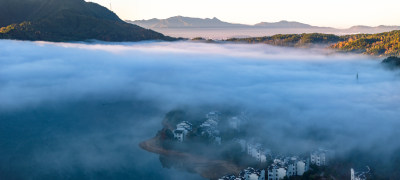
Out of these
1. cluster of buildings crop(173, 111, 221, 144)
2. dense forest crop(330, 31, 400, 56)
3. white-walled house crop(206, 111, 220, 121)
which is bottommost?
cluster of buildings crop(173, 111, 221, 144)

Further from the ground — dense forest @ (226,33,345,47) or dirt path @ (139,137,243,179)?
dense forest @ (226,33,345,47)

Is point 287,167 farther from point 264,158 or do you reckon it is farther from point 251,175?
point 251,175

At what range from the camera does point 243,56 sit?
141 metres

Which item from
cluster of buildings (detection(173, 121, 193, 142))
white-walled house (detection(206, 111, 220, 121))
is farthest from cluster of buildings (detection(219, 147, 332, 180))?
white-walled house (detection(206, 111, 220, 121))

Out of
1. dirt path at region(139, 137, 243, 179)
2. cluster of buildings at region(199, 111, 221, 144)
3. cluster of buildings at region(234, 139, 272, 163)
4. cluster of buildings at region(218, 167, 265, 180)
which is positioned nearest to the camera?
cluster of buildings at region(218, 167, 265, 180)

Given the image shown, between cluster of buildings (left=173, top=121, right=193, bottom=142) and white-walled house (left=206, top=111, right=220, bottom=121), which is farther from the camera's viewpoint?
white-walled house (left=206, top=111, right=220, bottom=121)

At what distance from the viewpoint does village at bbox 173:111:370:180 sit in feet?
148

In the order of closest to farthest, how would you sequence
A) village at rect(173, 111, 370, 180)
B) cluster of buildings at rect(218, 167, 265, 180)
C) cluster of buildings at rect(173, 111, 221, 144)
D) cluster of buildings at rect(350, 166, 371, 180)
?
cluster of buildings at rect(350, 166, 371, 180) → cluster of buildings at rect(218, 167, 265, 180) → village at rect(173, 111, 370, 180) → cluster of buildings at rect(173, 111, 221, 144)

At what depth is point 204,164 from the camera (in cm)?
5409

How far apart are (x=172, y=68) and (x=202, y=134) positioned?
189 ft

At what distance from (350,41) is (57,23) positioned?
102 metres

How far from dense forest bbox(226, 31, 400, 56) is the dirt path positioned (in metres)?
83.3

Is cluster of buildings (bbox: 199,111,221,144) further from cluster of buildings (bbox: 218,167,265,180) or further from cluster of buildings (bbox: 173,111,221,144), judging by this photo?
cluster of buildings (bbox: 218,167,265,180)

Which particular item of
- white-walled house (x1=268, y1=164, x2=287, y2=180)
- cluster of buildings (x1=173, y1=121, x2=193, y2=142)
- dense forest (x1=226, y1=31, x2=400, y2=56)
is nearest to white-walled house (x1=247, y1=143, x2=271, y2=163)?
white-walled house (x1=268, y1=164, x2=287, y2=180)
